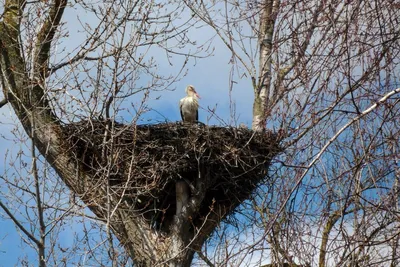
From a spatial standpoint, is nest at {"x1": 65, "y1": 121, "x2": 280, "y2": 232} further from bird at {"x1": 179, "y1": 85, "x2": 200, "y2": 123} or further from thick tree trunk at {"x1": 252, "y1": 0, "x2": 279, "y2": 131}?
bird at {"x1": 179, "y1": 85, "x2": 200, "y2": 123}

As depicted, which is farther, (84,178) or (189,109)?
(189,109)

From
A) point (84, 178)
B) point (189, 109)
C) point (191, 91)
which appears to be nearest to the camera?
point (84, 178)

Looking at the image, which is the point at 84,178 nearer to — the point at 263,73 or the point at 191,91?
the point at 263,73

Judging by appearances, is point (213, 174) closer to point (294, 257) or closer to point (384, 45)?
point (294, 257)

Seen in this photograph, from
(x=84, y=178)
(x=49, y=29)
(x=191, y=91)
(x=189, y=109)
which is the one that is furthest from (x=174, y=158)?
(x=191, y=91)

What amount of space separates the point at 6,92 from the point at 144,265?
8.04 ft

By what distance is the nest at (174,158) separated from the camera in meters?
8.79

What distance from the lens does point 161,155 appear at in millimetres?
9133

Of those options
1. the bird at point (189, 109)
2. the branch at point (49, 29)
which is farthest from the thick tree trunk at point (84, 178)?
the bird at point (189, 109)

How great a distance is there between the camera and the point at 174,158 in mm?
9094

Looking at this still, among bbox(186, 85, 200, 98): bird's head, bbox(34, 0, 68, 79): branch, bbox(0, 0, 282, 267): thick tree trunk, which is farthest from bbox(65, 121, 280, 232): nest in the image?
bbox(186, 85, 200, 98): bird's head

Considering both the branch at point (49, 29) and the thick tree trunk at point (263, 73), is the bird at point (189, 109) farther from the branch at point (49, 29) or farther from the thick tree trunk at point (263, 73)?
the branch at point (49, 29)

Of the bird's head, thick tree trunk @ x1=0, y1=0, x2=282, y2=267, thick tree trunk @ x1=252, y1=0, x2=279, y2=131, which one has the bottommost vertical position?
thick tree trunk @ x1=0, y1=0, x2=282, y2=267

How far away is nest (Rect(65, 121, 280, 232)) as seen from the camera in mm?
8789
